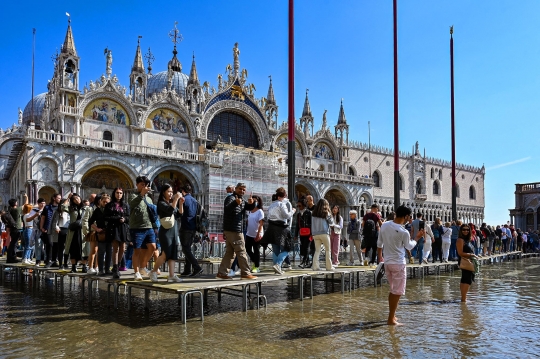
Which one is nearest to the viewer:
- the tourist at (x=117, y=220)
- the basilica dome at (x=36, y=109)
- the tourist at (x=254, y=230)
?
the tourist at (x=117, y=220)


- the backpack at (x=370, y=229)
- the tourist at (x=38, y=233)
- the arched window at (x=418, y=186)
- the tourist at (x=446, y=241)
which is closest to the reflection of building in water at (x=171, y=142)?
the arched window at (x=418, y=186)

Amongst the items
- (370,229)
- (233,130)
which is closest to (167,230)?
(370,229)

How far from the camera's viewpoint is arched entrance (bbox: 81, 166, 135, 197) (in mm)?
30656

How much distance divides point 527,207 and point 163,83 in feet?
134

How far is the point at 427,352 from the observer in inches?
226

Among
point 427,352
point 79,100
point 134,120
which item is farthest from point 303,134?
point 427,352

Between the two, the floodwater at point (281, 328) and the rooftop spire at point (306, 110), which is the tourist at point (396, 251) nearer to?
the floodwater at point (281, 328)

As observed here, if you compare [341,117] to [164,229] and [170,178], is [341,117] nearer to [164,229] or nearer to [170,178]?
[170,178]

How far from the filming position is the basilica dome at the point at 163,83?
45.1 metres

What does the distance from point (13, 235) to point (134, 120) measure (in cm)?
2014

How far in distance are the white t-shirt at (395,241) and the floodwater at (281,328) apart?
3.49 ft

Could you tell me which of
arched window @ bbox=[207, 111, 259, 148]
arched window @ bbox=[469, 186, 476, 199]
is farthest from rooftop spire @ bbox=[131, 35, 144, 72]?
arched window @ bbox=[469, 186, 476, 199]

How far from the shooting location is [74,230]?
10625 millimetres

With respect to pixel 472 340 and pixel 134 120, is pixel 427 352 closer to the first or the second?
pixel 472 340
